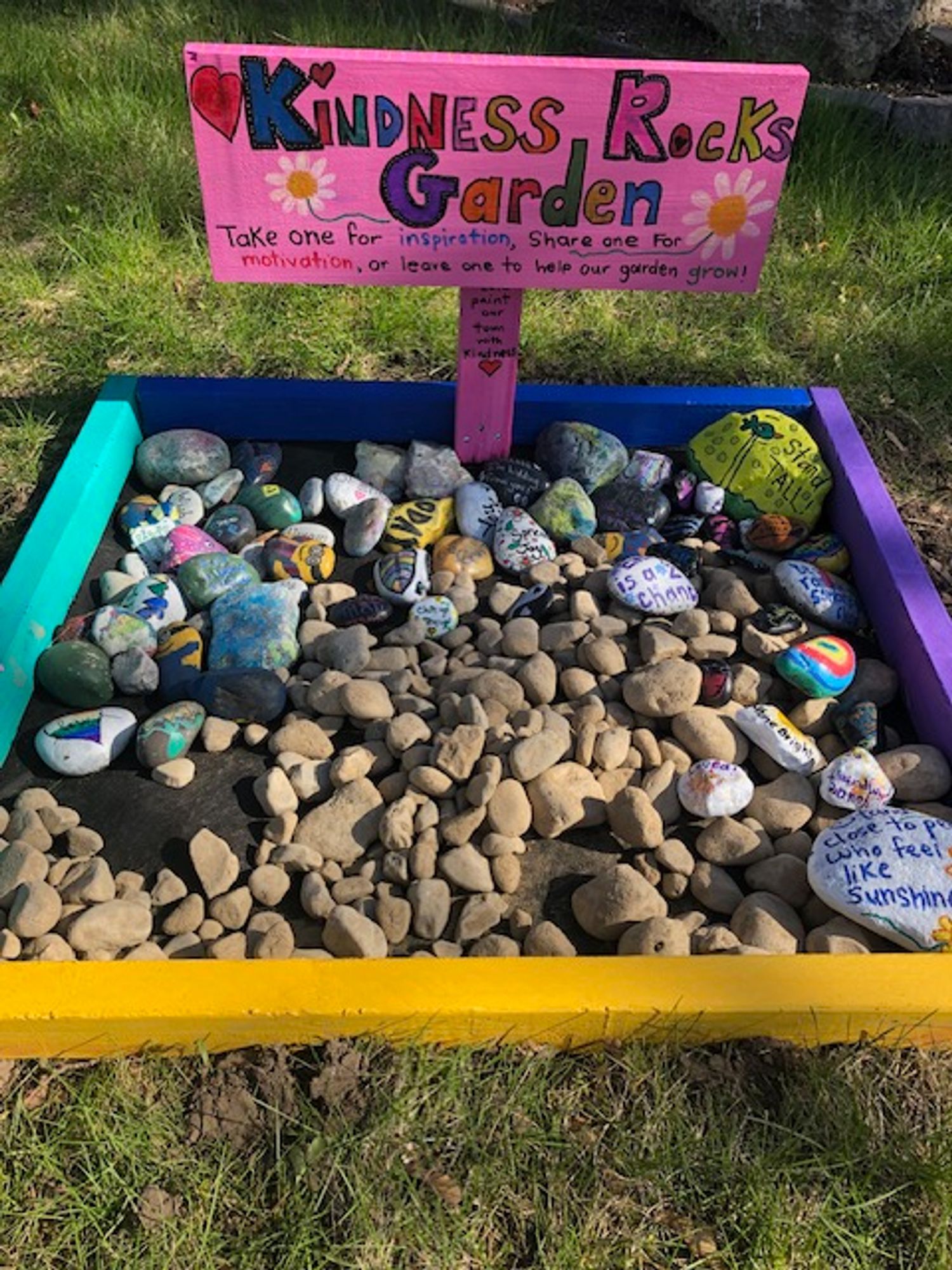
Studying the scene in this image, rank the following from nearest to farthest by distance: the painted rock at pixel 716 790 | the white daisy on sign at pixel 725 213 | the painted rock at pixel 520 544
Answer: the painted rock at pixel 716 790 → the white daisy on sign at pixel 725 213 → the painted rock at pixel 520 544

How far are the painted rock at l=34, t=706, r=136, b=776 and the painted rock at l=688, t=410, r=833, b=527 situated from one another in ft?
3.96

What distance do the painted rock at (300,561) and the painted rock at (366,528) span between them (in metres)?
0.06

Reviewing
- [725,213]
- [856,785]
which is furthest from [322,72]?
[856,785]

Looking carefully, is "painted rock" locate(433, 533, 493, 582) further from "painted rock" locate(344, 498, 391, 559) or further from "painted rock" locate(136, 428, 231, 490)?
"painted rock" locate(136, 428, 231, 490)

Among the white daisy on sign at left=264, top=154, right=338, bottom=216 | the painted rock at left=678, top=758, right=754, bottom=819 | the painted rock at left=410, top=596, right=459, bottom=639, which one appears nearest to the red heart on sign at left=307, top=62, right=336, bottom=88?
the white daisy on sign at left=264, top=154, right=338, bottom=216

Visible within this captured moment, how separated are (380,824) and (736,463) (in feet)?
3.47

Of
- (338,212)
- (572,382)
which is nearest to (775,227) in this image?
(572,382)

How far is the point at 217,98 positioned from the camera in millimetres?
1646

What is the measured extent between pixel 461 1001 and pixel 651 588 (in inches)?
33.0

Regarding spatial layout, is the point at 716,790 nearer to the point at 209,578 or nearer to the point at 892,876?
the point at 892,876

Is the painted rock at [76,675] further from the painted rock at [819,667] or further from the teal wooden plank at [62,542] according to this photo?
the painted rock at [819,667]

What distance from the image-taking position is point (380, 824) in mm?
1505

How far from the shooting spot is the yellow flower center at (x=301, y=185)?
1728 millimetres

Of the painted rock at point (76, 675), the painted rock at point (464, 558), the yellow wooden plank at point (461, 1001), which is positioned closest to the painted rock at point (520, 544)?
the painted rock at point (464, 558)
